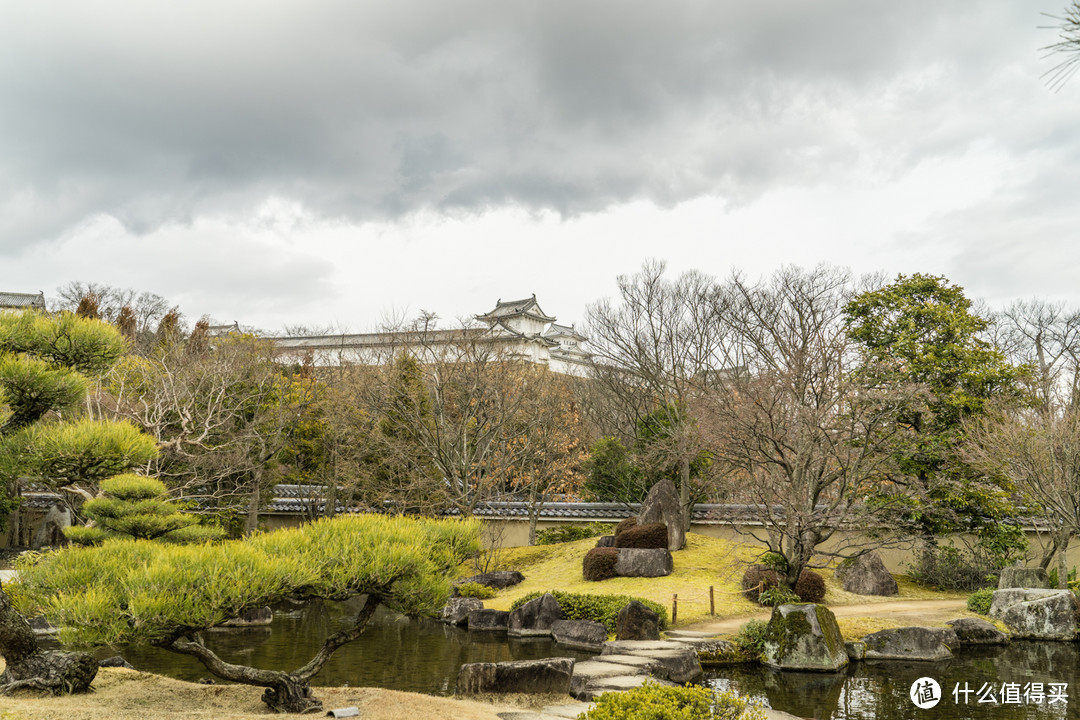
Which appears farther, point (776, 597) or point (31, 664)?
point (776, 597)

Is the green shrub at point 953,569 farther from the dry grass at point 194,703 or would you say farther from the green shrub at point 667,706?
the green shrub at point 667,706

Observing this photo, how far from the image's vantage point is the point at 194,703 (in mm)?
6844

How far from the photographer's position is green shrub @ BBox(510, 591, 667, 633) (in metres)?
12.8

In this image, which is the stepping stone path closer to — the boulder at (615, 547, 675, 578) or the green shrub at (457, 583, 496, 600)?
the boulder at (615, 547, 675, 578)

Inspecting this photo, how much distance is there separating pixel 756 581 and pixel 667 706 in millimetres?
11130

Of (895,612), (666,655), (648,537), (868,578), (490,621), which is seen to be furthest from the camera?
(648,537)

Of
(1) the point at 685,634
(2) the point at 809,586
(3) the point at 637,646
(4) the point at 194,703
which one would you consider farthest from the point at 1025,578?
(4) the point at 194,703

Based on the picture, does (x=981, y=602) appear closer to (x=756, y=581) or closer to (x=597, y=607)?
(x=756, y=581)

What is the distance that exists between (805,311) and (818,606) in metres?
11.8

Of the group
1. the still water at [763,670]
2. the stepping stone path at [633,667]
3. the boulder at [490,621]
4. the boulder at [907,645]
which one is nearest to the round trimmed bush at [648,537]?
the boulder at [490,621]

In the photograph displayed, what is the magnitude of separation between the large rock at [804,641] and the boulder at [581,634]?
8.81 ft

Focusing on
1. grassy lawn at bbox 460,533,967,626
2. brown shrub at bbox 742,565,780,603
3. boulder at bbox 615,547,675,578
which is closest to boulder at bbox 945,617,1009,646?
grassy lawn at bbox 460,533,967,626

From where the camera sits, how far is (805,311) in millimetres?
20750

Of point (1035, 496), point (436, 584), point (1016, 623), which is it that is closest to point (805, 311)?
point (1035, 496)
